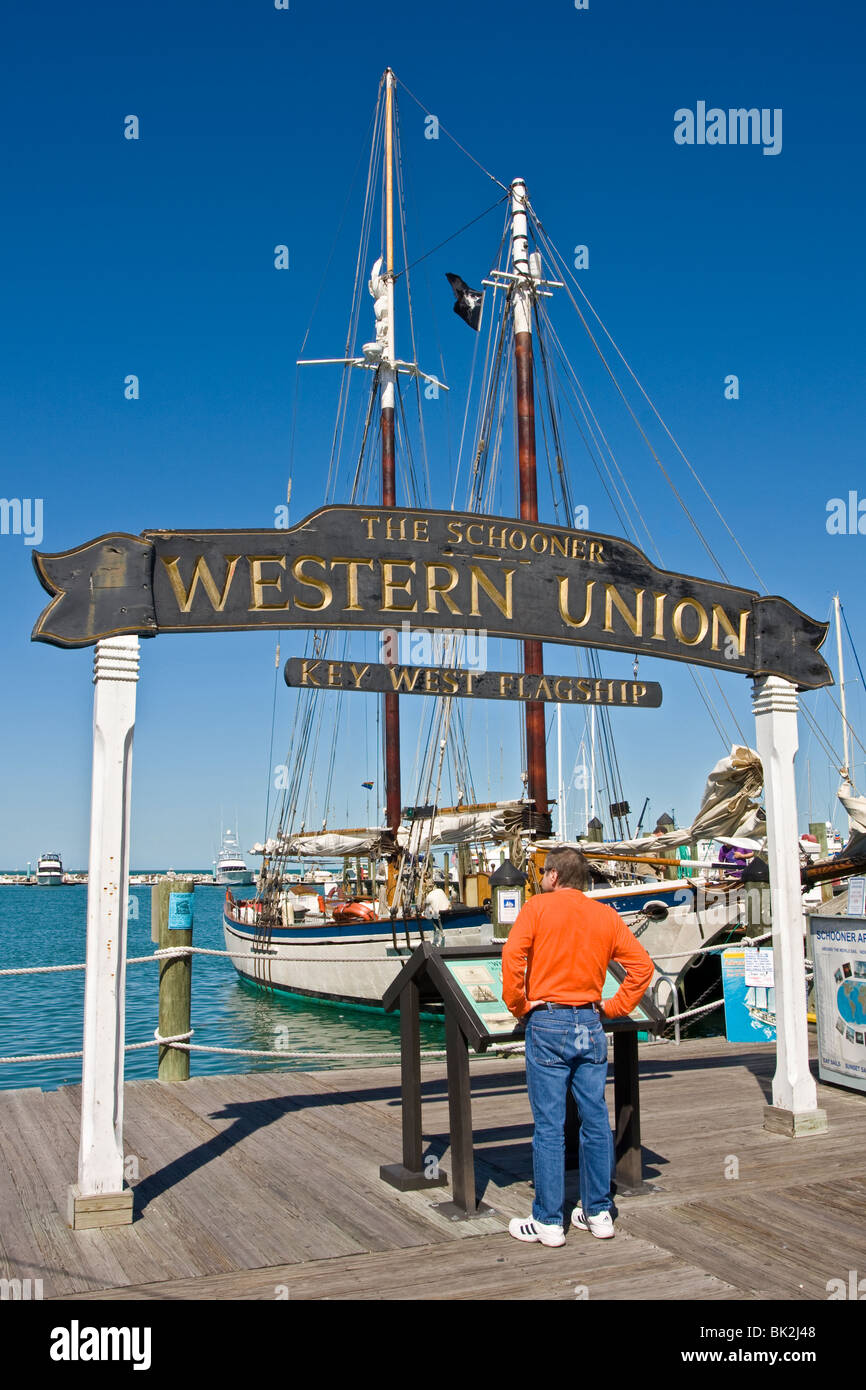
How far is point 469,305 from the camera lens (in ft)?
89.0

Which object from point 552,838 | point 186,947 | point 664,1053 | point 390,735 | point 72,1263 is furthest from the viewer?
point 390,735

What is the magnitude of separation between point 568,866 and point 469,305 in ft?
80.7

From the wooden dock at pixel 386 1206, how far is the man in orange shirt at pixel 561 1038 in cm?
16

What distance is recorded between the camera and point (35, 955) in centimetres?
4800

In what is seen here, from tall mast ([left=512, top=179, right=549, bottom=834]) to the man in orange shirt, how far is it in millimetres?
15687

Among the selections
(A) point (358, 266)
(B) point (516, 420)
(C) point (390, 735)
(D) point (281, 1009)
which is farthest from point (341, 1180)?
(A) point (358, 266)

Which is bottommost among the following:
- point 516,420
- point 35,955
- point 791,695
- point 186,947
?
point 35,955

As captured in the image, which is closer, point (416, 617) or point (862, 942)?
point (416, 617)

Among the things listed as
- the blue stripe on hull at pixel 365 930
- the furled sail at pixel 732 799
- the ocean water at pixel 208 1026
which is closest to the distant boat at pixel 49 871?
the ocean water at pixel 208 1026

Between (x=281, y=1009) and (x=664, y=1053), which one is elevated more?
(x=664, y=1053)

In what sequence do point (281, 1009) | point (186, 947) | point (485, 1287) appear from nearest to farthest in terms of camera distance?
point (485, 1287) < point (186, 947) < point (281, 1009)

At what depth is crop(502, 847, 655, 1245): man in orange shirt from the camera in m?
4.86

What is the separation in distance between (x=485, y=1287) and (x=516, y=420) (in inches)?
812

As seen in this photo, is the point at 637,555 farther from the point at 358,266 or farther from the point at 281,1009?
the point at 358,266
